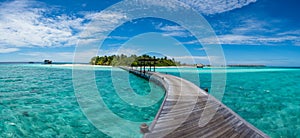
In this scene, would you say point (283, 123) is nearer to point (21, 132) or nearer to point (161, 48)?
point (21, 132)

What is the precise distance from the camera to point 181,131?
5.02 metres

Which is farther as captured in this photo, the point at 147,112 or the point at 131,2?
the point at 131,2

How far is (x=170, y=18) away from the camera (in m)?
12.5

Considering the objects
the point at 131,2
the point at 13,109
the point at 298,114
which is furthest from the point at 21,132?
the point at 298,114

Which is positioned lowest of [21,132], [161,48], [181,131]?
[21,132]

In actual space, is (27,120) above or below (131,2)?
below

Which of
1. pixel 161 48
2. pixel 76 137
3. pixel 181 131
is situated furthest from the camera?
pixel 161 48

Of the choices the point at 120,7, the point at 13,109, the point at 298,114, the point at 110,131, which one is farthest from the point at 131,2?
the point at 298,114

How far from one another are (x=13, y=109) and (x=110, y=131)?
23.1 ft

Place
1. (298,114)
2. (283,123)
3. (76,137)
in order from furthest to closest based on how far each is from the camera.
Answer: (298,114)
(283,123)
(76,137)

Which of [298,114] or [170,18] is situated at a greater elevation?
[170,18]

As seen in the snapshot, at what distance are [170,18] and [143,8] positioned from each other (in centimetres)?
179

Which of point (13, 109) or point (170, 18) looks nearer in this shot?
point (13, 109)

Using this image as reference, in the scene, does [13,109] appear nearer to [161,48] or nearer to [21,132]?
[21,132]
